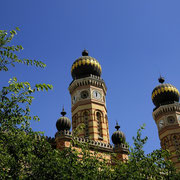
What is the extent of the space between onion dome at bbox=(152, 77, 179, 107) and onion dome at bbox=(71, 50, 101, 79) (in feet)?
29.6

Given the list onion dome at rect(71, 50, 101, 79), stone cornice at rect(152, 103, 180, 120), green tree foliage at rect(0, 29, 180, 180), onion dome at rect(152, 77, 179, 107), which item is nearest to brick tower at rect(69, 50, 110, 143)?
onion dome at rect(71, 50, 101, 79)

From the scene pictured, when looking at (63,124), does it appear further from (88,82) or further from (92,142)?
(88,82)

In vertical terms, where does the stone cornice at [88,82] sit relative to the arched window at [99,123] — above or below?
above

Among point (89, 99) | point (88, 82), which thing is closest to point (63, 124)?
point (89, 99)

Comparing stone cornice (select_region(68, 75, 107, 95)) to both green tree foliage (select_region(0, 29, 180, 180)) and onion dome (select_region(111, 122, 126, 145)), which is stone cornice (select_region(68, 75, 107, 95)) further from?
green tree foliage (select_region(0, 29, 180, 180))

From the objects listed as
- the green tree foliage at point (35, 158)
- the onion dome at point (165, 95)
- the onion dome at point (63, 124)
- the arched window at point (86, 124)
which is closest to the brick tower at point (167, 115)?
the onion dome at point (165, 95)

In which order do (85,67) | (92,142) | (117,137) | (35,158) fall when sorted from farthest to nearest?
1. (85,67)
2. (117,137)
3. (92,142)
4. (35,158)

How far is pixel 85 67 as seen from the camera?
29.1m

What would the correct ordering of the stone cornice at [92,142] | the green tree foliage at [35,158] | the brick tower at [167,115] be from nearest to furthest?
the green tree foliage at [35,158] → the stone cornice at [92,142] → the brick tower at [167,115]

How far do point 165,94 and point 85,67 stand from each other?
451 inches

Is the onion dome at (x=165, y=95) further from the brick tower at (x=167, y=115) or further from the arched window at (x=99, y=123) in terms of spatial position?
the arched window at (x=99, y=123)

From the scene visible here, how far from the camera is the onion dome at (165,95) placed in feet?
109

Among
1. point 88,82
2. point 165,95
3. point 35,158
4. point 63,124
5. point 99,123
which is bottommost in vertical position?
point 35,158

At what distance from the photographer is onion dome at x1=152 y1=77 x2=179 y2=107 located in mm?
33125
